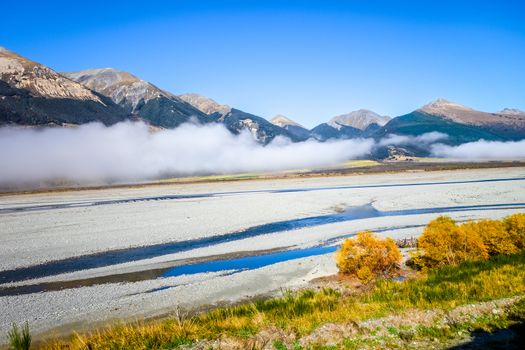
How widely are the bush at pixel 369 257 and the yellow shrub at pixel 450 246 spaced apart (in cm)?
172

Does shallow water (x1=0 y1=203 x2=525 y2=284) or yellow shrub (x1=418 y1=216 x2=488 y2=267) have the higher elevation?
yellow shrub (x1=418 y1=216 x2=488 y2=267)

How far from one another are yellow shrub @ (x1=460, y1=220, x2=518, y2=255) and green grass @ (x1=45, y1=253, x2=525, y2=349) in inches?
166

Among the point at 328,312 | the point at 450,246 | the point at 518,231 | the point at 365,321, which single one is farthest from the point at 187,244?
the point at 518,231

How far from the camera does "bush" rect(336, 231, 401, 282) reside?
700 inches

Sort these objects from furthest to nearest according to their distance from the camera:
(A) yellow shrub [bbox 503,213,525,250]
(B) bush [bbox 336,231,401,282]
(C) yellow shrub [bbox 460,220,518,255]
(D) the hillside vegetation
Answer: (A) yellow shrub [bbox 503,213,525,250] < (C) yellow shrub [bbox 460,220,518,255] < (B) bush [bbox 336,231,401,282] < (D) the hillside vegetation

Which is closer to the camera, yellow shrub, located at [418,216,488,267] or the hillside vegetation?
the hillside vegetation

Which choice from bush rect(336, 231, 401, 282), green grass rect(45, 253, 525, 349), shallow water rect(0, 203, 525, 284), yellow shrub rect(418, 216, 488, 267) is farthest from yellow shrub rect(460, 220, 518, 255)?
shallow water rect(0, 203, 525, 284)

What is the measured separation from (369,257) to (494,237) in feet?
22.7

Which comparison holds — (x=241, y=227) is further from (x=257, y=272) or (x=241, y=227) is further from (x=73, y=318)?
(x=73, y=318)

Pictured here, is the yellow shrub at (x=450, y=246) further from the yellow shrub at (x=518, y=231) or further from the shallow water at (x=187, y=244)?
the shallow water at (x=187, y=244)

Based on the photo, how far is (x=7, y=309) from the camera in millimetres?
15570

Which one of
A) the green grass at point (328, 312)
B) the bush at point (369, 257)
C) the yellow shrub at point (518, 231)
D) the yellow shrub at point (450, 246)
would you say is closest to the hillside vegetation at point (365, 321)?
the green grass at point (328, 312)

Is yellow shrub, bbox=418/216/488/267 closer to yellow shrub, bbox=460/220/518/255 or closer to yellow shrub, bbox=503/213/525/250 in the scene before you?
yellow shrub, bbox=460/220/518/255

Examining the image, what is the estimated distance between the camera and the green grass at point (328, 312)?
31.8ft
